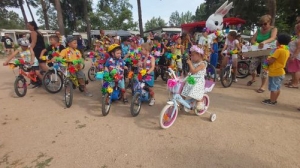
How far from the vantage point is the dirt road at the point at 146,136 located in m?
2.78

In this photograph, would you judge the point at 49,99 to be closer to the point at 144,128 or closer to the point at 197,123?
the point at 144,128

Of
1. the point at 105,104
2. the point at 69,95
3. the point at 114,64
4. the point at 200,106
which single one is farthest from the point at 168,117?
the point at 69,95

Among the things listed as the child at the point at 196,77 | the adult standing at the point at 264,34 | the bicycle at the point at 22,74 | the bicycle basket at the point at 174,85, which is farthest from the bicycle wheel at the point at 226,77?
the bicycle at the point at 22,74

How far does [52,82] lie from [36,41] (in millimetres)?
1375

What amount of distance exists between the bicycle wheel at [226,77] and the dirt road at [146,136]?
1.20 m

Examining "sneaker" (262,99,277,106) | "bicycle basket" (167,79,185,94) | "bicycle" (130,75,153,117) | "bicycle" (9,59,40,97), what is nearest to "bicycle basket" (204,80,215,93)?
"bicycle basket" (167,79,185,94)

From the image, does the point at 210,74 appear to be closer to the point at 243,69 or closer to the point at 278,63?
the point at 243,69

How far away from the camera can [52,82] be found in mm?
5969

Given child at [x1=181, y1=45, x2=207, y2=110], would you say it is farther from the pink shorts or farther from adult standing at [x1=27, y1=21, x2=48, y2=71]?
adult standing at [x1=27, y1=21, x2=48, y2=71]

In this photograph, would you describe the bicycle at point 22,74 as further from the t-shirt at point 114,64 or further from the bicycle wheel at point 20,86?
the t-shirt at point 114,64

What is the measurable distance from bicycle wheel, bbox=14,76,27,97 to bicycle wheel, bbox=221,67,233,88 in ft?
19.7

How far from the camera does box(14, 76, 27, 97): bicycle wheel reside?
553 cm

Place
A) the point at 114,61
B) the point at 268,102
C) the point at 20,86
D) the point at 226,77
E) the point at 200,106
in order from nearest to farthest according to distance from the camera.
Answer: the point at 200,106 → the point at 114,61 → the point at 268,102 → the point at 20,86 → the point at 226,77

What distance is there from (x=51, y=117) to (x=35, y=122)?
0.32 m
